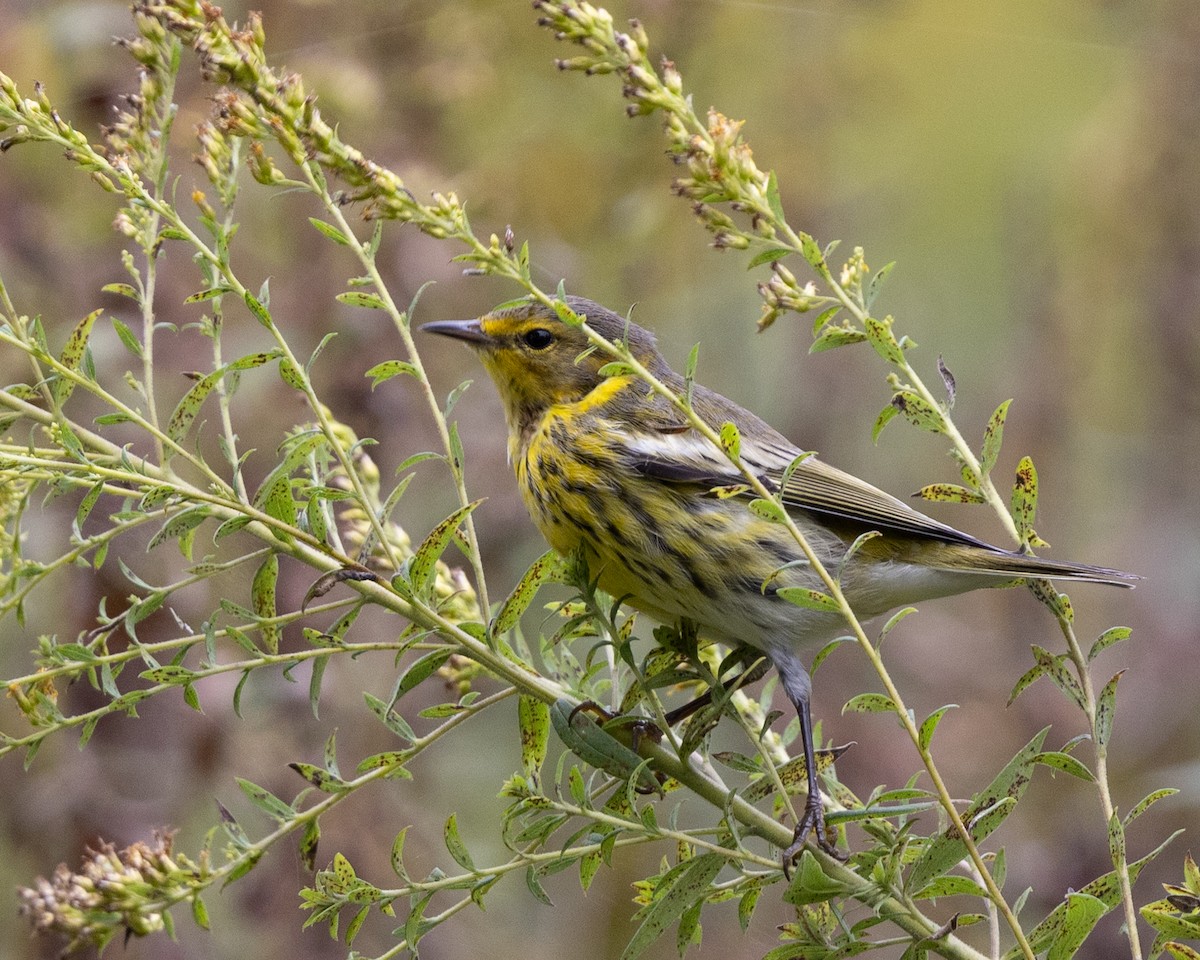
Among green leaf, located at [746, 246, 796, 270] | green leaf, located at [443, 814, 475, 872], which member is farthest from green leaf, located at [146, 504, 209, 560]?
green leaf, located at [746, 246, 796, 270]

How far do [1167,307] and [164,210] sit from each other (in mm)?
4301

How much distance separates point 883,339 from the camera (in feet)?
5.99

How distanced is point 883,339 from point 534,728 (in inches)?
28.9

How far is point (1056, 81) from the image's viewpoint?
758cm

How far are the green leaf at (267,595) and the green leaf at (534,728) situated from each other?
0.36m

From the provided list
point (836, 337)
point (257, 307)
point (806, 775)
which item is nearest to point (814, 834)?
point (806, 775)

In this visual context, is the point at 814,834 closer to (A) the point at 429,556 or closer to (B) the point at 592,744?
(B) the point at 592,744

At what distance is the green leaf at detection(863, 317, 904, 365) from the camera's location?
1792mm

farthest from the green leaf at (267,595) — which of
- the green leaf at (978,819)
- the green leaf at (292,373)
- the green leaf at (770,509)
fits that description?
the green leaf at (978,819)

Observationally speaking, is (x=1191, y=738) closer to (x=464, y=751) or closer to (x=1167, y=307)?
(x=1167, y=307)

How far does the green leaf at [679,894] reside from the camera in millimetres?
1618

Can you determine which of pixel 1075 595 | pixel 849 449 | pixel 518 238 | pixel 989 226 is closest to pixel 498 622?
pixel 518 238

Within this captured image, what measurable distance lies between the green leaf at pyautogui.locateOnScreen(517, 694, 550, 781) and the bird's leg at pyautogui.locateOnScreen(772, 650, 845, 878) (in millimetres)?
364

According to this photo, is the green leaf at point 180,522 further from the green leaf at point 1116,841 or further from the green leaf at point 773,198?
the green leaf at point 1116,841
